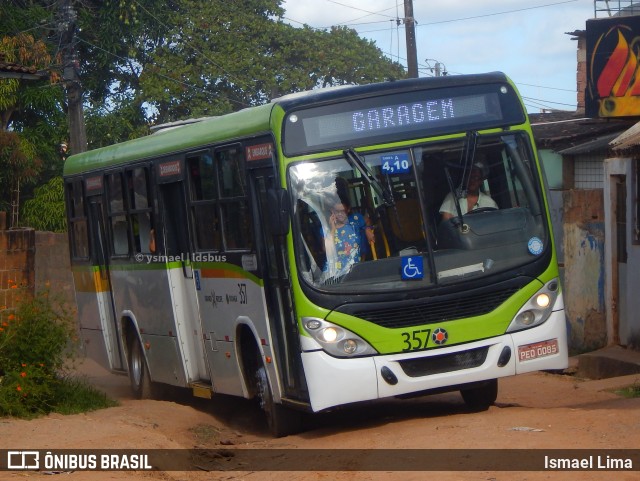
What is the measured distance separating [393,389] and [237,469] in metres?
1.49

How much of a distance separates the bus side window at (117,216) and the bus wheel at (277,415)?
3998 mm

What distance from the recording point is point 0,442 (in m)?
9.18

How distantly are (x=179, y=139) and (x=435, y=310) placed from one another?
4101 mm

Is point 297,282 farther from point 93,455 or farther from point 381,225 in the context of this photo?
point 93,455

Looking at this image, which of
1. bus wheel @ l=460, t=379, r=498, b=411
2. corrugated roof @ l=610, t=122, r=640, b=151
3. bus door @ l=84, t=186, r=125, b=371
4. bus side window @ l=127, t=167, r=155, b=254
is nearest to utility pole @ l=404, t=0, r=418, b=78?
corrugated roof @ l=610, t=122, r=640, b=151

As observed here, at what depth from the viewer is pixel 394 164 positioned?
9.09 m

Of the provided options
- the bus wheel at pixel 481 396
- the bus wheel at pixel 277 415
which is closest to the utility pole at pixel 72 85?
the bus wheel at pixel 277 415

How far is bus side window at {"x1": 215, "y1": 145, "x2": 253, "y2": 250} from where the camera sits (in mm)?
10031

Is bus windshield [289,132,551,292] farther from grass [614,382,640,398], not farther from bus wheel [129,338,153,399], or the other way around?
bus wheel [129,338,153,399]

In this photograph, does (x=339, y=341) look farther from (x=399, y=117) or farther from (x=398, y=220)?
(x=399, y=117)

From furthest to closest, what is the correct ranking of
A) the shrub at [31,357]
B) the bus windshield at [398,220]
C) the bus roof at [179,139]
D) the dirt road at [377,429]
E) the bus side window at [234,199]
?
1. the shrub at [31,357]
2. the bus side window at [234,199]
3. the bus roof at [179,139]
4. the bus windshield at [398,220]
5. the dirt road at [377,429]

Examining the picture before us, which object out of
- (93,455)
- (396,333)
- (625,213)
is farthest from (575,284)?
(93,455)

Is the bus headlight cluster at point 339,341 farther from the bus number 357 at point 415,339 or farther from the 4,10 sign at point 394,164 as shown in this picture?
the 4,10 sign at point 394,164

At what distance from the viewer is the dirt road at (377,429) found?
7852mm
